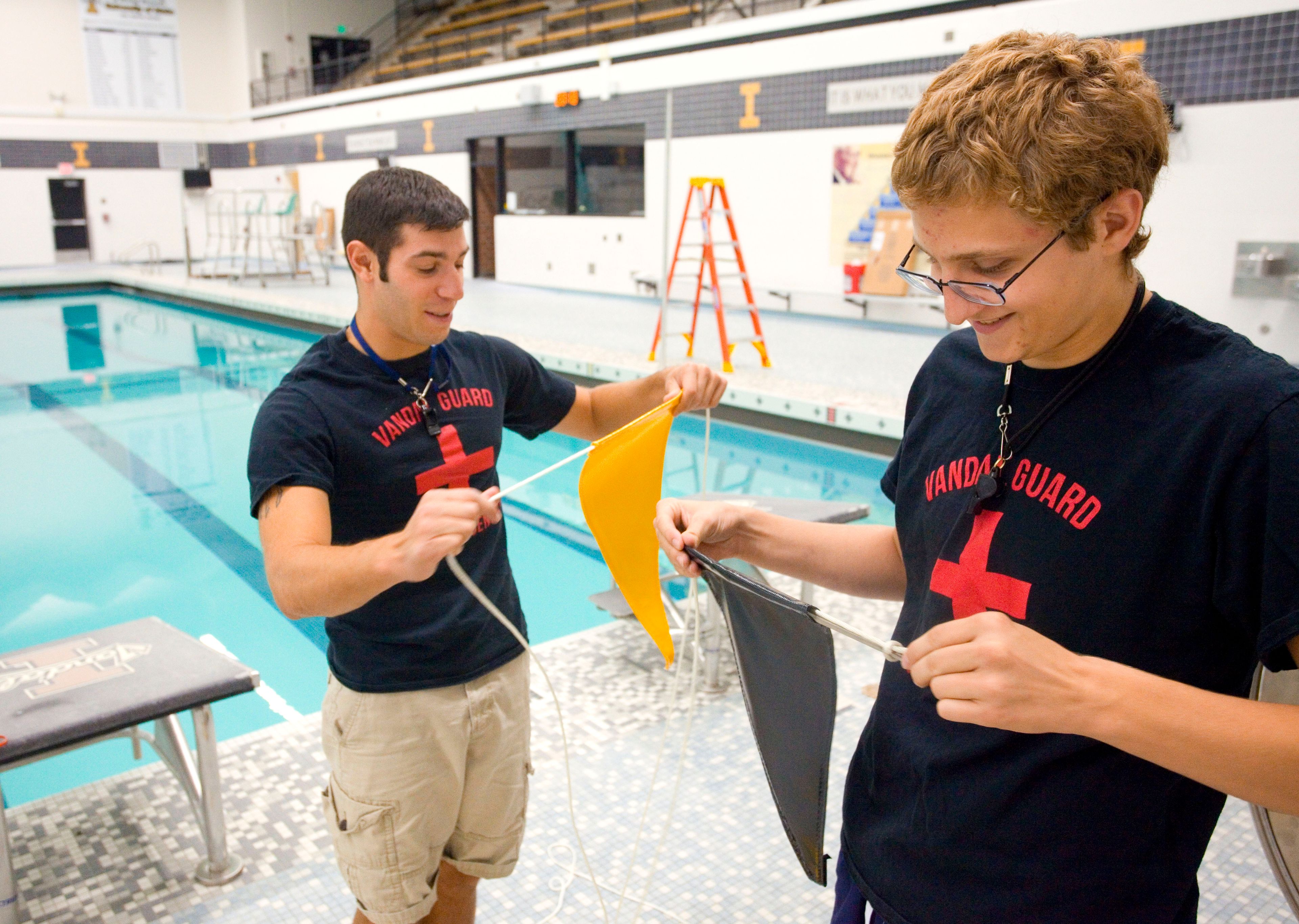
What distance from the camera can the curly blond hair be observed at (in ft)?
2.53

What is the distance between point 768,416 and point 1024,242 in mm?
5528

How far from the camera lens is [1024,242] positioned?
0.82m

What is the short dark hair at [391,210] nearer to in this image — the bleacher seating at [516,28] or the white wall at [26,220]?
the bleacher seating at [516,28]

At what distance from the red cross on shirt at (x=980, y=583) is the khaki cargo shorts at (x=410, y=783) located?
0.91 m

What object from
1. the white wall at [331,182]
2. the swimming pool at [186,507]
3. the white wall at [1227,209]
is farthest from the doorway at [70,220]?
the white wall at [1227,209]

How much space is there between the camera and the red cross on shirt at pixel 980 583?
89 centimetres

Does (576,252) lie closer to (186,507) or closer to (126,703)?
(186,507)

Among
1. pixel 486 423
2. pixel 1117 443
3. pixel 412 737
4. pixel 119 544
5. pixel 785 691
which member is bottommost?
pixel 119 544

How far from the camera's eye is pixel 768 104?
10.1 meters

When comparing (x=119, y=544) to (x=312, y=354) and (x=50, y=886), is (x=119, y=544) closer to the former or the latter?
(x=50, y=886)

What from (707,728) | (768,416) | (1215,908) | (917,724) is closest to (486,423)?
(917,724)

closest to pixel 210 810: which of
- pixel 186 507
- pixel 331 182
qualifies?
Result: pixel 186 507

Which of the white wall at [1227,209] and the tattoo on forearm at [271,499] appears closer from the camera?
the tattoo on forearm at [271,499]

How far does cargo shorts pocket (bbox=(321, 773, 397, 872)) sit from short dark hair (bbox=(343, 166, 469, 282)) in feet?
2.79
